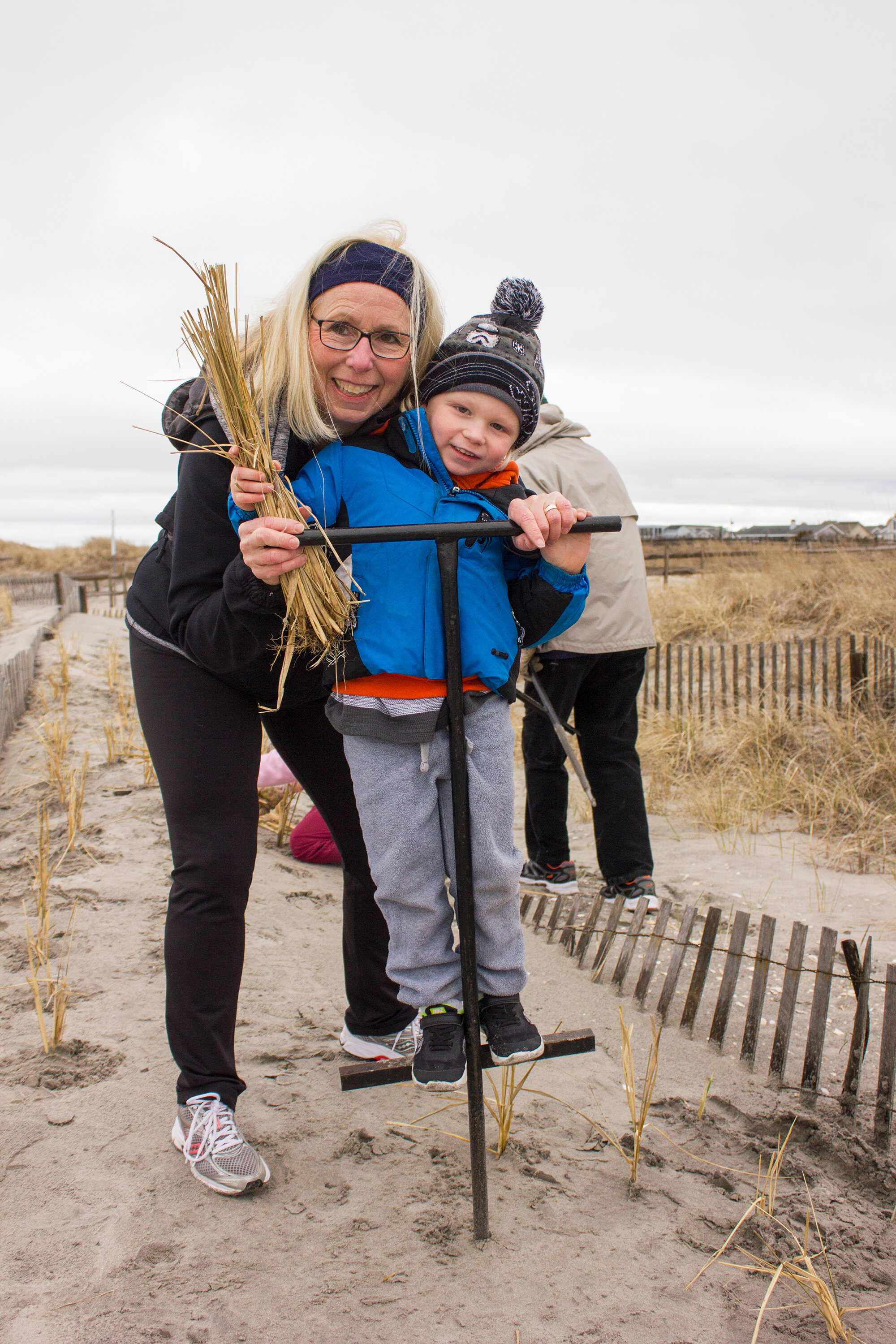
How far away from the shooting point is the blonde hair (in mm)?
1668

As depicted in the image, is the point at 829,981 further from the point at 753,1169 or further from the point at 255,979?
the point at 255,979

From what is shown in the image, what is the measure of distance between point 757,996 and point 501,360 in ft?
5.87

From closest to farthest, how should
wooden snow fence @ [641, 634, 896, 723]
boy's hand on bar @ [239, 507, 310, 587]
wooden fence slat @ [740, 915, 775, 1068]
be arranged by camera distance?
boy's hand on bar @ [239, 507, 310, 587], wooden fence slat @ [740, 915, 775, 1068], wooden snow fence @ [641, 634, 896, 723]

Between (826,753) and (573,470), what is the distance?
3.22 metres

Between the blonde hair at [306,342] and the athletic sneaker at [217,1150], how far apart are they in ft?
4.52

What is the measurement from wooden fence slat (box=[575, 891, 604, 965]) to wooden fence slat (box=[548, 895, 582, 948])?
0.04 m

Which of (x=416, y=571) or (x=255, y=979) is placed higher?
(x=416, y=571)

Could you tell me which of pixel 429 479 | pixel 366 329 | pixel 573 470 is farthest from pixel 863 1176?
pixel 573 470

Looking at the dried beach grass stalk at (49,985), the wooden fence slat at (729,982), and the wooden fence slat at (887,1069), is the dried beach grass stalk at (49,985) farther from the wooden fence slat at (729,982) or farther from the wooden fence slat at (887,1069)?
the wooden fence slat at (887,1069)

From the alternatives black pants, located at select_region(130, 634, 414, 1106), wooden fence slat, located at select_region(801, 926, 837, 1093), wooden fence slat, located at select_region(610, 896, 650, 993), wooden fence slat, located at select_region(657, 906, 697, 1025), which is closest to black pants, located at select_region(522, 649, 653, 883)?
wooden fence slat, located at select_region(610, 896, 650, 993)

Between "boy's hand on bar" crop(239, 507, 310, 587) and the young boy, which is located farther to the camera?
the young boy

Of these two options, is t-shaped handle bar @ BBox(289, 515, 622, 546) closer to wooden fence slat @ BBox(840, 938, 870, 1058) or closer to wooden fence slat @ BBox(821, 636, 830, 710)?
wooden fence slat @ BBox(840, 938, 870, 1058)

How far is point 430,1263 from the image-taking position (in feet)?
5.31

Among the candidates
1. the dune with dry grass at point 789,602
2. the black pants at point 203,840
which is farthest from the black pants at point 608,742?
the dune with dry grass at point 789,602
